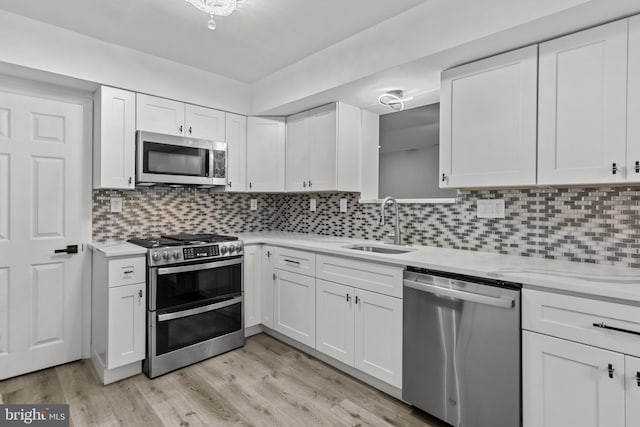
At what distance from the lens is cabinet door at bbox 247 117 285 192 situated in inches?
138

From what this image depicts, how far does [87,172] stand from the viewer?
9.15 feet

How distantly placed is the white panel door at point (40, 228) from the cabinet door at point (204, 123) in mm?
823

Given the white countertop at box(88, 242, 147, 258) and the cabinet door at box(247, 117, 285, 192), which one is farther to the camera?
the cabinet door at box(247, 117, 285, 192)

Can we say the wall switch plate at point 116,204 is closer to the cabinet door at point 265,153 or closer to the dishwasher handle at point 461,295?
the cabinet door at point 265,153

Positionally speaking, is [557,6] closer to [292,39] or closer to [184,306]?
[292,39]

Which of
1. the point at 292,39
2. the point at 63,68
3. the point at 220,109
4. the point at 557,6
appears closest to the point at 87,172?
the point at 63,68

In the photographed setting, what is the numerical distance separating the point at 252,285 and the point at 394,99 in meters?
2.07

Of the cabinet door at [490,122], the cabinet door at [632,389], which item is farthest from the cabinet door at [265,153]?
the cabinet door at [632,389]

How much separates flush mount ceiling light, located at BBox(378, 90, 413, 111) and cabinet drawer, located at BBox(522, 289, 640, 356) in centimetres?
175

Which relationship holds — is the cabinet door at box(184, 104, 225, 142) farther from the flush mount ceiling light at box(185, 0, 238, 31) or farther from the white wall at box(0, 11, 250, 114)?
the flush mount ceiling light at box(185, 0, 238, 31)

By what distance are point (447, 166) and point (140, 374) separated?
105 inches

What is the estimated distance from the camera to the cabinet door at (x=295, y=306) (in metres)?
2.75

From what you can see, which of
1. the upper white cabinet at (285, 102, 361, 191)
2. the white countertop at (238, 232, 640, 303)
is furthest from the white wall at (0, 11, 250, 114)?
the white countertop at (238, 232, 640, 303)

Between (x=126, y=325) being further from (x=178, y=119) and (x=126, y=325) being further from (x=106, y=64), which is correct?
(x=106, y=64)
